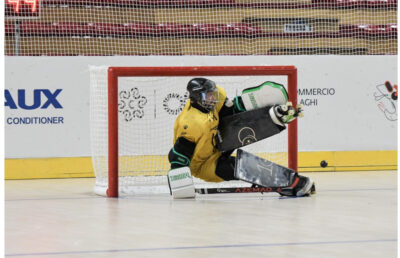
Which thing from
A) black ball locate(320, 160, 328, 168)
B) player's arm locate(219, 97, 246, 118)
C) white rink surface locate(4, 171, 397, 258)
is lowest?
white rink surface locate(4, 171, 397, 258)

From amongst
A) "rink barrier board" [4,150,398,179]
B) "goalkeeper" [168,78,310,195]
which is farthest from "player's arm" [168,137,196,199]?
"rink barrier board" [4,150,398,179]

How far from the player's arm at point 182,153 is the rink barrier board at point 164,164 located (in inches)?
42.5

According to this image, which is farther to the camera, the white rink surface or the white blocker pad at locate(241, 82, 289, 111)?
the white blocker pad at locate(241, 82, 289, 111)

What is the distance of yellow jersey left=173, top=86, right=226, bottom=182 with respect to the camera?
557cm

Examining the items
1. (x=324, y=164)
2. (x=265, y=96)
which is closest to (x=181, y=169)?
(x=265, y=96)

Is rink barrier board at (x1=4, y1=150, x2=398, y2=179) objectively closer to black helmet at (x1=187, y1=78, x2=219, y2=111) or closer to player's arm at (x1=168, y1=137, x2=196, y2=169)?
player's arm at (x1=168, y1=137, x2=196, y2=169)

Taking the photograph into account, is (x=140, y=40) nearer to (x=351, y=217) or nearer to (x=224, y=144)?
(x=224, y=144)

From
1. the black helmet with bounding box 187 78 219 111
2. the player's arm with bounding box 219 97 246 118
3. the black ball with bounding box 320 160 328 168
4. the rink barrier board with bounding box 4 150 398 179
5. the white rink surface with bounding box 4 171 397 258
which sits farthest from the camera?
the black ball with bounding box 320 160 328 168

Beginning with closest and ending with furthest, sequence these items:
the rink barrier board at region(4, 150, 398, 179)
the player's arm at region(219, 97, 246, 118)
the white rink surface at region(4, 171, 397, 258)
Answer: the white rink surface at region(4, 171, 397, 258), the player's arm at region(219, 97, 246, 118), the rink barrier board at region(4, 150, 398, 179)

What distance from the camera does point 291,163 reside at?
598cm

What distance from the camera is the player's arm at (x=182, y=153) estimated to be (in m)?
5.57

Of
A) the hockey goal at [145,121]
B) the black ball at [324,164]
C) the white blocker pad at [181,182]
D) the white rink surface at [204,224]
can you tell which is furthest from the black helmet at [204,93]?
the black ball at [324,164]

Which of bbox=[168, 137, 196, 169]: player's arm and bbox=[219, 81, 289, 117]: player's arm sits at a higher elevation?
bbox=[219, 81, 289, 117]: player's arm

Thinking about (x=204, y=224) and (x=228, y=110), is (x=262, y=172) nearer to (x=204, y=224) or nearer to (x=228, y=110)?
(x=228, y=110)
